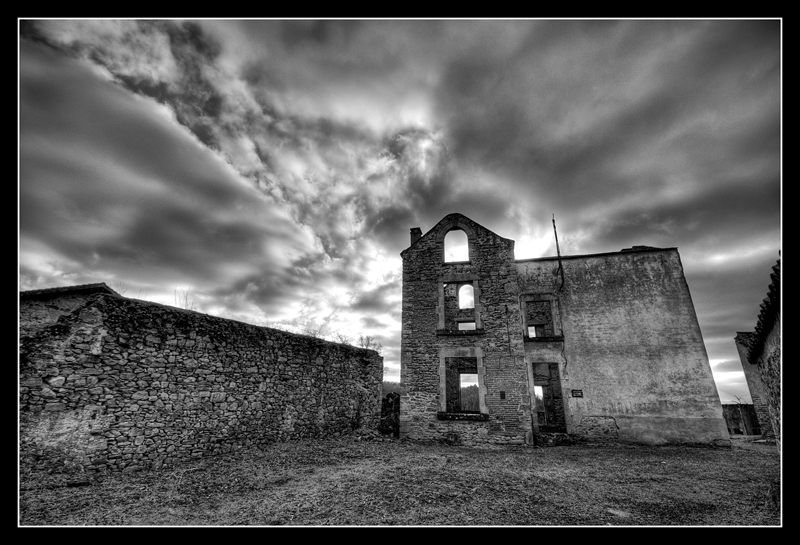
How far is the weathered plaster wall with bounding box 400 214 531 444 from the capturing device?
11.0 metres

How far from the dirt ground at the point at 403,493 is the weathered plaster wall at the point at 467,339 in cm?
238

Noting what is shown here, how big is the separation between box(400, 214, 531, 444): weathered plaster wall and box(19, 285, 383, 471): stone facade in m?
3.54

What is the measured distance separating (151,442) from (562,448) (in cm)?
1144

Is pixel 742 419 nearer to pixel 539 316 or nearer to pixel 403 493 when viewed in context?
pixel 539 316

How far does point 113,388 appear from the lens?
6.29 meters

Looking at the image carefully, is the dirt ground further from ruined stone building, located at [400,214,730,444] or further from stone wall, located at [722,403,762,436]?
stone wall, located at [722,403,762,436]

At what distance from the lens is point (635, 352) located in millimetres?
12852

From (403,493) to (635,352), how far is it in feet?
38.3

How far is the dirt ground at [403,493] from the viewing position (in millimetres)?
4359


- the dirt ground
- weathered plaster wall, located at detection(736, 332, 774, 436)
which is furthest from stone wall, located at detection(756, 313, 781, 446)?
weathered plaster wall, located at detection(736, 332, 774, 436)

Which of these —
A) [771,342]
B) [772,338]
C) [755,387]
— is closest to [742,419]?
[755,387]

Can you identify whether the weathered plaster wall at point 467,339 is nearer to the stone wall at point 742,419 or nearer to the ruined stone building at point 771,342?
the ruined stone building at point 771,342
